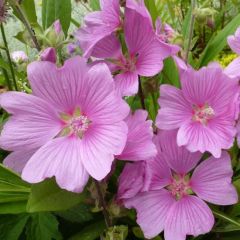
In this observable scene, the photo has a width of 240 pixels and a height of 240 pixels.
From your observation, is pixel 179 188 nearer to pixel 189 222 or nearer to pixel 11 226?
pixel 189 222

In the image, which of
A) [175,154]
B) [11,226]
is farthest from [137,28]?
[11,226]

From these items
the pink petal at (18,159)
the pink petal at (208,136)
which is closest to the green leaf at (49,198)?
the pink petal at (18,159)

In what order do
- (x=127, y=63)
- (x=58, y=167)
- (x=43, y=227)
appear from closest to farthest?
(x=58, y=167)
(x=127, y=63)
(x=43, y=227)

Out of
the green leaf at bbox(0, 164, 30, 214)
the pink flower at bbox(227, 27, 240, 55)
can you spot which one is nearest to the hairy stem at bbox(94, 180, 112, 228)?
the green leaf at bbox(0, 164, 30, 214)

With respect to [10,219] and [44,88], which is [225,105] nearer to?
[44,88]

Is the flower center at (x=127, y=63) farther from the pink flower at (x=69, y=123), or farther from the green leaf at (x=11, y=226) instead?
the green leaf at (x=11, y=226)

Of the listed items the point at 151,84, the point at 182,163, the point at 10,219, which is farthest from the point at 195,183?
the point at 10,219

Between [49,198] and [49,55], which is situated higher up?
[49,55]
